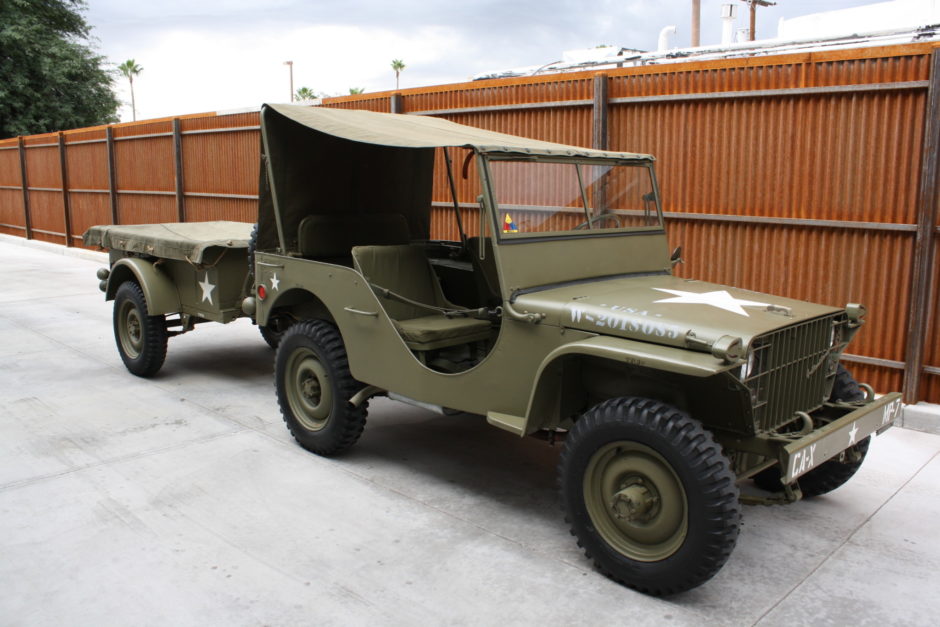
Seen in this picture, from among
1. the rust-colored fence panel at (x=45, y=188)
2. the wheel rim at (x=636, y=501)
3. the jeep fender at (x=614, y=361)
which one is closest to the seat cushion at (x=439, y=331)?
the jeep fender at (x=614, y=361)

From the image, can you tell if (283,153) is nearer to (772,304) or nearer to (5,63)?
(772,304)

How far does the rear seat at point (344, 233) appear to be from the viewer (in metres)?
5.39

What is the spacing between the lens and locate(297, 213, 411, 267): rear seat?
5.39 m

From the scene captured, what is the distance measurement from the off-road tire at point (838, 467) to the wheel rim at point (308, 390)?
2.72 meters

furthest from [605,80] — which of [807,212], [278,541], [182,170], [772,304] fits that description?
[182,170]

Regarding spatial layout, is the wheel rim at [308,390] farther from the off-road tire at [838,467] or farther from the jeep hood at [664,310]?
the off-road tire at [838,467]

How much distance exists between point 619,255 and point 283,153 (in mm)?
2342

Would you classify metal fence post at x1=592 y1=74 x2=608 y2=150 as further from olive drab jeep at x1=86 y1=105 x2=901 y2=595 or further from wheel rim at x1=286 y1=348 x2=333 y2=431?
wheel rim at x1=286 y1=348 x2=333 y2=431

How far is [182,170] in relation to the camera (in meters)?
14.0

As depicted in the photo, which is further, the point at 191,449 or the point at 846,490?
the point at 191,449

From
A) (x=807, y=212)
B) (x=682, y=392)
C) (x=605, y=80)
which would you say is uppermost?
(x=605, y=80)

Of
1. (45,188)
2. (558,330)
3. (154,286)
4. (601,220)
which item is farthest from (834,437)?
(45,188)

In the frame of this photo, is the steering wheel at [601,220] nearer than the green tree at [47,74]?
Yes

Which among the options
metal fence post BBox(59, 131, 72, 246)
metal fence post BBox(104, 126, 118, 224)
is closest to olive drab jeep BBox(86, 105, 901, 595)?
metal fence post BBox(104, 126, 118, 224)
